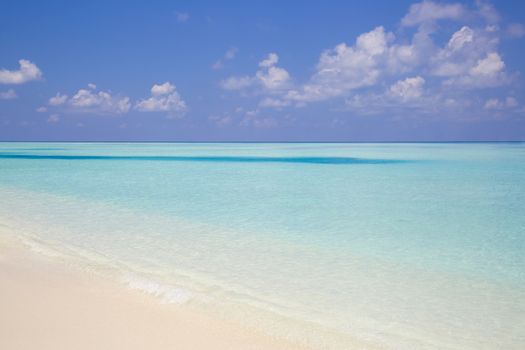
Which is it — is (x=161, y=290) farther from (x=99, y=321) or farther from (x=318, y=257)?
(x=318, y=257)

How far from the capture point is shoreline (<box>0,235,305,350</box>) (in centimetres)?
283

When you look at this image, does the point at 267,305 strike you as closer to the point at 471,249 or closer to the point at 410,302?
the point at 410,302

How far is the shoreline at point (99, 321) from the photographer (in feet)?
9.27

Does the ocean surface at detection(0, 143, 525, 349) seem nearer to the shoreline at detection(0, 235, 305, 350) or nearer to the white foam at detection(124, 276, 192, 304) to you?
the white foam at detection(124, 276, 192, 304)

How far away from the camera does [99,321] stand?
3.15 metres

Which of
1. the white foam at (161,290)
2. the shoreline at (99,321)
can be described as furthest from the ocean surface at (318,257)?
the shoreline at (99,321)

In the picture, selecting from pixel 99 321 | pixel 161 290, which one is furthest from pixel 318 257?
pixel 99 321

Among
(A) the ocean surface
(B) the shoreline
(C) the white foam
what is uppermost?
(B) the shoreline

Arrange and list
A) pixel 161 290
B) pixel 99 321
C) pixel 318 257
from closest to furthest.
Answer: pixel 99 321
pixel 161 290
pixel 318 257

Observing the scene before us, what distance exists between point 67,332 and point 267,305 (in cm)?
171

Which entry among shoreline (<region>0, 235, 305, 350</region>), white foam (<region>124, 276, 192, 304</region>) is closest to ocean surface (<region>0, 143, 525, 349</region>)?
white foam (<region>124, 276, 192, 304</region>)

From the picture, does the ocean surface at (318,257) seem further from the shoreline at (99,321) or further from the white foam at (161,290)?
the shoreline at (99,321)

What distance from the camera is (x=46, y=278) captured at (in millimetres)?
4293

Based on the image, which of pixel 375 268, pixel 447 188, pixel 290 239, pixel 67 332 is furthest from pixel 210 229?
pixel 447 188
